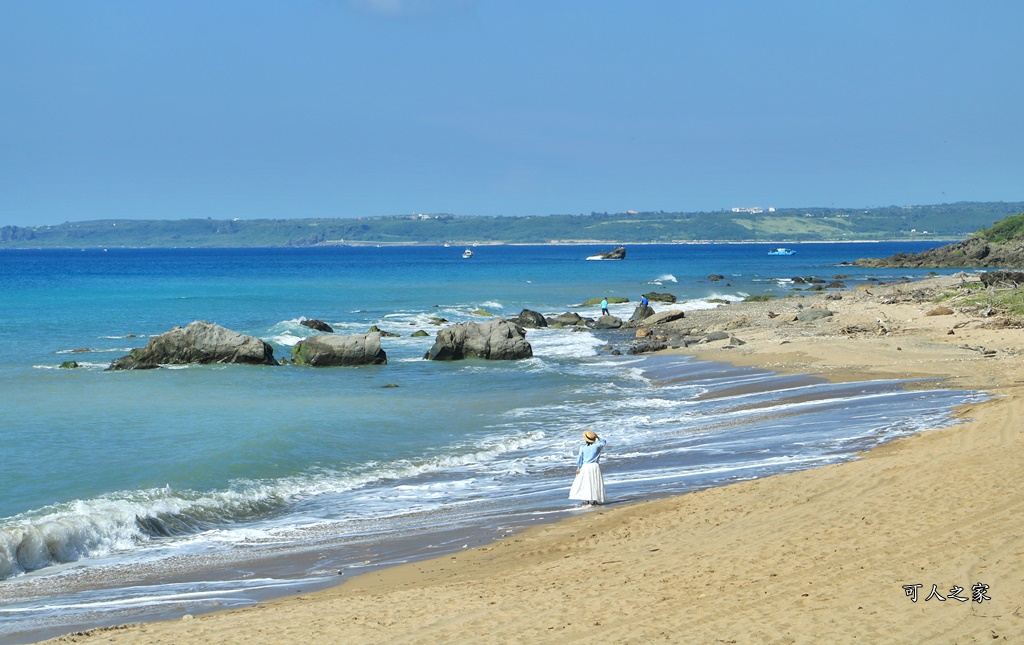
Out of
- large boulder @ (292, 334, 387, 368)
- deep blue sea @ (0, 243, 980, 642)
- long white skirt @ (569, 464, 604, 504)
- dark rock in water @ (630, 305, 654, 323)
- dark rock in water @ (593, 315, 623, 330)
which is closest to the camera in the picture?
deep blue sea @ (0, 243, 980, 642)

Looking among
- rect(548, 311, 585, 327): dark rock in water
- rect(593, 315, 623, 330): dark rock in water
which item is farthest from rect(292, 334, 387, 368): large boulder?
rect(548, 311, 585, 327): dark rock in water

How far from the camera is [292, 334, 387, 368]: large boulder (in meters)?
31.8

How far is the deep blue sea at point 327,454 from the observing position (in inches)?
453

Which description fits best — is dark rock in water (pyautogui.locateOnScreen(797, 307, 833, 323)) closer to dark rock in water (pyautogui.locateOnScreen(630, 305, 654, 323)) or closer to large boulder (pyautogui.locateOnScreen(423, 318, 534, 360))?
dark rock in water (pyautogui.locateOnScreen(630, 305, 654, 323))

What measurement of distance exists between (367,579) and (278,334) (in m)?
31.9

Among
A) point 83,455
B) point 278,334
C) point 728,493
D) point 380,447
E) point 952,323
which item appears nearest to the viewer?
point 728,493

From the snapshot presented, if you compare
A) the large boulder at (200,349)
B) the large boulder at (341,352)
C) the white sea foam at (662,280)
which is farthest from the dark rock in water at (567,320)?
the white sea foam at (662,280)

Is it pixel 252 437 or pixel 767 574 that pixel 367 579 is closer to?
pixel 767 574

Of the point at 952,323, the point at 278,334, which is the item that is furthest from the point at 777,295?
the point at 278,334

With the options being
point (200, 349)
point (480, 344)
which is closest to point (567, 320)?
point (480, 344)

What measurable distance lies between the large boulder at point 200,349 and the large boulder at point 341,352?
1630mm

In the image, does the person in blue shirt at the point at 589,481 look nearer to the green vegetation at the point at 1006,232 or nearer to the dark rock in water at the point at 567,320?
the dark rock in water at the point at 567,320

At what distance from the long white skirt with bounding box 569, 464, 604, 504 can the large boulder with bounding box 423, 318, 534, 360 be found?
63.9ft

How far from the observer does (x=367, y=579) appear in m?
10.5
